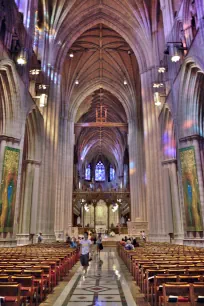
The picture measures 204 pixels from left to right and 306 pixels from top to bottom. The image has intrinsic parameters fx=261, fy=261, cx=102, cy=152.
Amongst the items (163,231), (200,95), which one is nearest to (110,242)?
(163,231)

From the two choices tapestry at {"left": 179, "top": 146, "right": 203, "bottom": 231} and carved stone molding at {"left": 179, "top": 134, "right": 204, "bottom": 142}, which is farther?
carved stone molding at {"left": 179, "top": 134, "right": 204, "bottom": 142}

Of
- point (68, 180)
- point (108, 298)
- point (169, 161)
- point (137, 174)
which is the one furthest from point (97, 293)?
point (68, 180)

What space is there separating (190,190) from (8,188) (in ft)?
29.4

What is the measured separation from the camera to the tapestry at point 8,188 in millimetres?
12367

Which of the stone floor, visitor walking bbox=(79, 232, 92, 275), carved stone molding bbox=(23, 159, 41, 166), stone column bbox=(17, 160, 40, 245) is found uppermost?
carved stone molding bbox=(23, 159, 41, 166)

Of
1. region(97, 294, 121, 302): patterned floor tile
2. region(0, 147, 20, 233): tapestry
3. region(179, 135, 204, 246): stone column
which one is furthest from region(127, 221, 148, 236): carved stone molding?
region(97, 294, 121, 302): patterned floor tile

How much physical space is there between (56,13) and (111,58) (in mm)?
9893

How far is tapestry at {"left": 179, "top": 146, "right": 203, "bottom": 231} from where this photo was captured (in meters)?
12.4

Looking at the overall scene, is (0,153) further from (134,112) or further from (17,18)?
(134,112)

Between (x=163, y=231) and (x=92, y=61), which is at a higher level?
(x=92, y=61)

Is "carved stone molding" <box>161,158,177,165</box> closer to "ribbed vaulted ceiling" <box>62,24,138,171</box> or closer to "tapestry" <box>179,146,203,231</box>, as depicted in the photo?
"tapestry" <box>179,146,203,231</box>

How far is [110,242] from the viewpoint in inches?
1150

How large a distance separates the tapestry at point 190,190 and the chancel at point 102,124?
48mm

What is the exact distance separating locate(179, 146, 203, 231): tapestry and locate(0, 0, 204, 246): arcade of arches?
50mm
